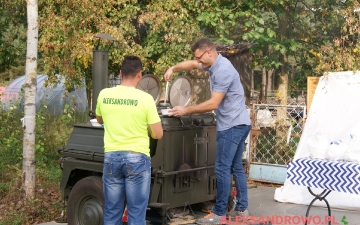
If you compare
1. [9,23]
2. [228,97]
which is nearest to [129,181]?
[228,97]

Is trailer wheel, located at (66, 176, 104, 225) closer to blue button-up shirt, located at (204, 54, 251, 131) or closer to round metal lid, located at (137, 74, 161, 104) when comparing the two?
round metal lid, located at (137, 74, 161, 104)

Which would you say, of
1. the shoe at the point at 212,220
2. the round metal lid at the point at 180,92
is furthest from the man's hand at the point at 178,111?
the shoe at the point at 212,220

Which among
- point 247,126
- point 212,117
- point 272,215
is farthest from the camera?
point 272,215

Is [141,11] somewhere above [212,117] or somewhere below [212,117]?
above

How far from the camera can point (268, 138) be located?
32.3 ft

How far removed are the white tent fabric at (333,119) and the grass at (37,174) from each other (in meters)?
3.46

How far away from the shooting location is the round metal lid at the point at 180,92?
244 inches

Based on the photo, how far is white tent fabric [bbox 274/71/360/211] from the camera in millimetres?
7406

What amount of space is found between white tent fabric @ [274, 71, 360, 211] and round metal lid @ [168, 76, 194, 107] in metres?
2.06

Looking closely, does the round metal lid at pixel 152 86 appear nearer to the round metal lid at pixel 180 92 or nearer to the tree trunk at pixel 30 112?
the round metal lid at pixel 180 92

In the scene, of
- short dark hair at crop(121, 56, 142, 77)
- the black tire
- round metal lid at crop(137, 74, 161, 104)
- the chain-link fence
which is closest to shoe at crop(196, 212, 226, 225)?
the black tire

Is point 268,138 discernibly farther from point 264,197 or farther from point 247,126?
point 247,126

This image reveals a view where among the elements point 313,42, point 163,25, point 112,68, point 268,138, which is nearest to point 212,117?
point 268,138

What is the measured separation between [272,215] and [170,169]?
2.17 meters
